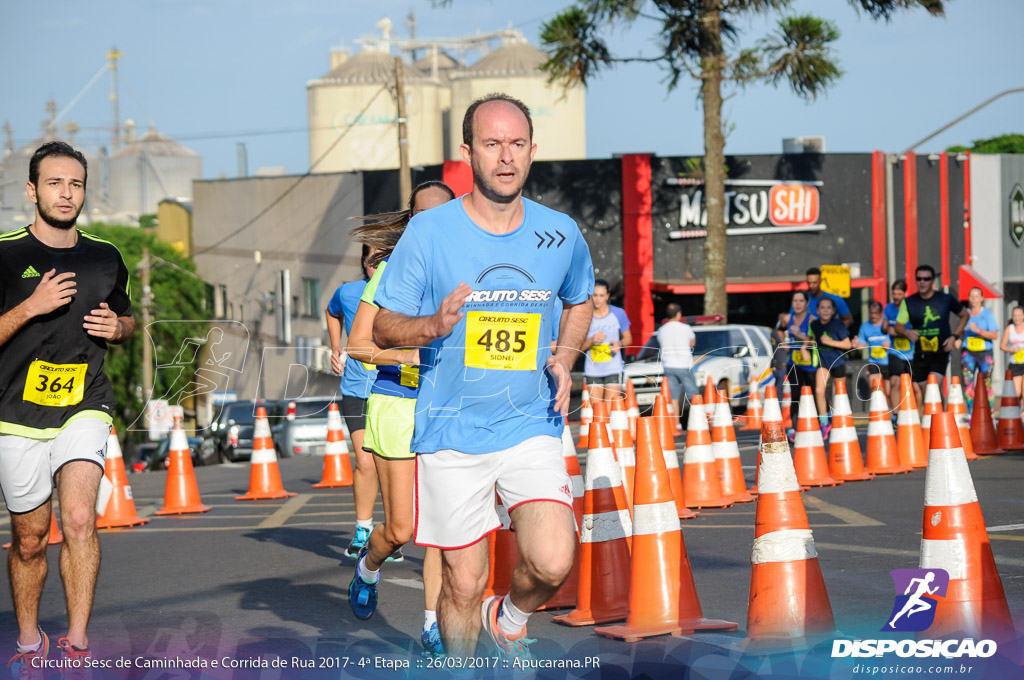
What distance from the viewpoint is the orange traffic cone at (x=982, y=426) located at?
1332 cm

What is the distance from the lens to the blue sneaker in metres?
6.25

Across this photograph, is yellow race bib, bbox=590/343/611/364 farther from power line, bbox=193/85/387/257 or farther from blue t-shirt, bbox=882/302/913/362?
power line, bbox=193/85/387/257

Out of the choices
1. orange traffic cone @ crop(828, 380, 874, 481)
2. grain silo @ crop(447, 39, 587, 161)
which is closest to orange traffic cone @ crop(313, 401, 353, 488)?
orange traffic cone @ crop(828, 380, 874, 481)

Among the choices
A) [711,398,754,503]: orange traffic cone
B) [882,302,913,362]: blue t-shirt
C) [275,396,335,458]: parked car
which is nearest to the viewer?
[711,398,754,503]: orange traffic cone

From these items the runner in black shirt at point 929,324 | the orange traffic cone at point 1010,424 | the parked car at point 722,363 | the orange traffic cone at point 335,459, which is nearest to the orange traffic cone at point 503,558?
the orange traffic cone at point 335,459

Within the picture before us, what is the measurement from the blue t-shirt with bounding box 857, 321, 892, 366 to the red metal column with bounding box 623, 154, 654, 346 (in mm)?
15756

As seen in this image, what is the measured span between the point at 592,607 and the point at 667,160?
1123 inches

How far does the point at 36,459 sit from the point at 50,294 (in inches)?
28.3

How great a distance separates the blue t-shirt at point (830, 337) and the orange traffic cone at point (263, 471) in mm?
5872

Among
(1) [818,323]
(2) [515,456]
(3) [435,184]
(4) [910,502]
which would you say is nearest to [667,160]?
(1) [818,323]

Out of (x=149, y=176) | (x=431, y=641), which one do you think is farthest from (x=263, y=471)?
(x=149, y=176)

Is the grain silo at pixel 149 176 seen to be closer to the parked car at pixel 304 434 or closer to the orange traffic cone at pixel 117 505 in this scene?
the parked car at pixel 304 434

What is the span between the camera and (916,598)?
4734mm

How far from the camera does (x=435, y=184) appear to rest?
6492 millimetres
